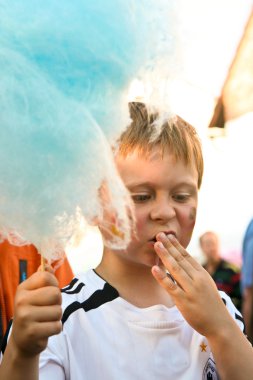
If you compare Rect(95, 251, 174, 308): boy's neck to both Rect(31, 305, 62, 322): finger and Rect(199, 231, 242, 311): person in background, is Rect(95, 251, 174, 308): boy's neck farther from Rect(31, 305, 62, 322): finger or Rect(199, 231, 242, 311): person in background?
Rect(199, 231, 242, 311): person in background

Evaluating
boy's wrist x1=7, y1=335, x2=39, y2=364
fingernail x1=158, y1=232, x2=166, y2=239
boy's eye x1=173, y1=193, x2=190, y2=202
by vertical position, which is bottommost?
boy's wrist x1=7, y1=335, x2=39, y2=364

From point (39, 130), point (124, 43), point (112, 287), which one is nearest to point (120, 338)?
point (112, 287)

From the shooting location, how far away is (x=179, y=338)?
1.53 metres

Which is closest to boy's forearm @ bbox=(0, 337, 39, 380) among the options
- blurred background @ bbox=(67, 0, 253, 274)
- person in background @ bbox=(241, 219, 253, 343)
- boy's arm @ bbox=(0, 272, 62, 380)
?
boy's arm @ bbox=(0, 272, 62, 380)

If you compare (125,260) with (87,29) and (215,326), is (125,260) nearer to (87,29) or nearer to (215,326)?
(215,326)

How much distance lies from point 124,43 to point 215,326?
68 cm

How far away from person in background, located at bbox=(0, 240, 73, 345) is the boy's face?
0.54m

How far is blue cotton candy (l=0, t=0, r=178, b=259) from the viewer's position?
1253mm

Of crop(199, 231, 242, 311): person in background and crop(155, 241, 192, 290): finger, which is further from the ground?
crop(155, 241, 192, 290): finger

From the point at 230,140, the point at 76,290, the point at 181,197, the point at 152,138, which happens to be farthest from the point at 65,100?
the point at 230,140

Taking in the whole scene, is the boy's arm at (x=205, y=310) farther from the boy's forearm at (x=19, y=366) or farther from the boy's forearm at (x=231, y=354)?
the boy's forearm at (x=19, y=366)

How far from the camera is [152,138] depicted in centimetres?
152

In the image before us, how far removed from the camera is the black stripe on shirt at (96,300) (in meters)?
1.50

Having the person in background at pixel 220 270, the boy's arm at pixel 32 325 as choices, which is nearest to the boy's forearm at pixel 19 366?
the boy's arm at pixel 32 325
